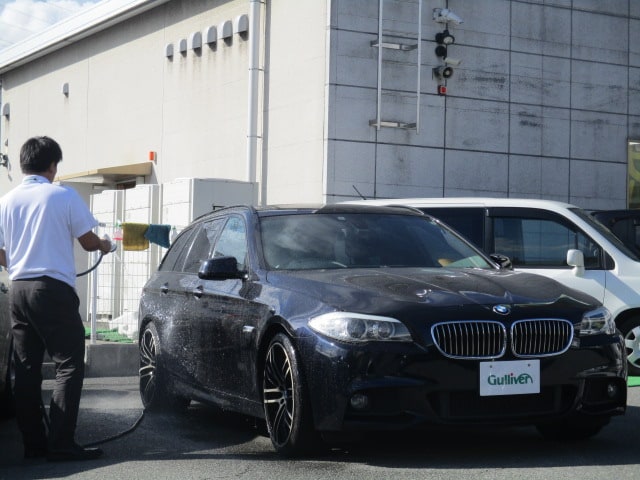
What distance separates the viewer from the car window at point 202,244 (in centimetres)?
835

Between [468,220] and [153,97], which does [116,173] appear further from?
[468,220]

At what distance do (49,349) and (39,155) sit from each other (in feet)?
3.62

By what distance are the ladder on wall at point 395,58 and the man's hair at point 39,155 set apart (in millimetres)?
11526

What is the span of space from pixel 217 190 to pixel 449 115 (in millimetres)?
4195

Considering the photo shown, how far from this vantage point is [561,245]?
11.6m

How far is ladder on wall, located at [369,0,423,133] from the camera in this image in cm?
1817

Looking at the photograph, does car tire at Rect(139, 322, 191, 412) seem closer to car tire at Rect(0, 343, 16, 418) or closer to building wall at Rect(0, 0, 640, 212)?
car tire at Rect(0, 343, 16, 418)

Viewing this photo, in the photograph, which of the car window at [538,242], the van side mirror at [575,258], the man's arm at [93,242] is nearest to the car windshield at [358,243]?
the man's arm at [93,242]

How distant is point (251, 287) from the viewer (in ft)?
23.2

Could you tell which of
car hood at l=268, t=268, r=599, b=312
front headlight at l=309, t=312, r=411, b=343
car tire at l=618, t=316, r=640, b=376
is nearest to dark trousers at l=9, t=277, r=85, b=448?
car hood at l=268, t=268, r=599, b=312

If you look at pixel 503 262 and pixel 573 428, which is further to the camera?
pixel 503 262

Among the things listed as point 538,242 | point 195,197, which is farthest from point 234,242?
point 195,197

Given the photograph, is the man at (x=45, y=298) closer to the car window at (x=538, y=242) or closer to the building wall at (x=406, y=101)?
the car window at (x=538, y=242)

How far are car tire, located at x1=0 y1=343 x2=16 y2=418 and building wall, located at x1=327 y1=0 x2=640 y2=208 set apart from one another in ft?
32.3
